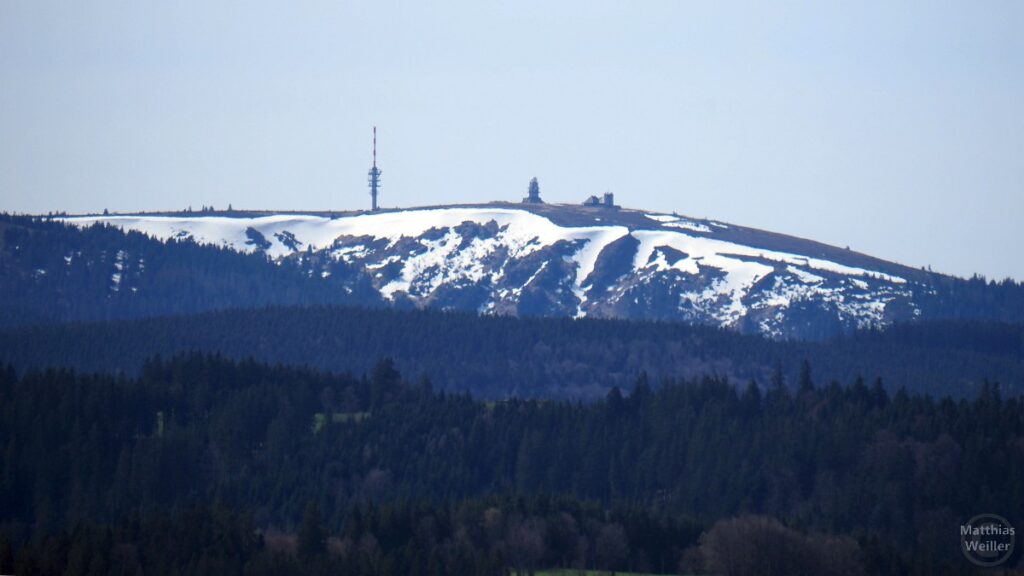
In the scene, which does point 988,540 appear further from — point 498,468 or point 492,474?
point 492,474

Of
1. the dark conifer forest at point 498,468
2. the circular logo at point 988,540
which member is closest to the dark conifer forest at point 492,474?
the dark conifer forest at point 498,468

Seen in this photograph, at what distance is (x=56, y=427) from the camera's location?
164 m

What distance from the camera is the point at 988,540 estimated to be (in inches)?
5187

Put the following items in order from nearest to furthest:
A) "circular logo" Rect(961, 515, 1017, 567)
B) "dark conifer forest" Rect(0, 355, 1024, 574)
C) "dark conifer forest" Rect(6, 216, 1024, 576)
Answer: "dark conifer forest" Rect(6, 216, 1024, 576)
"dark conifer forest" Rect(0, 355, 1024, 574)
"circular logo" Rect(961, 515, 1017, 567)

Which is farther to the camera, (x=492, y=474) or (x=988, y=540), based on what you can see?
(x=492, y=474)

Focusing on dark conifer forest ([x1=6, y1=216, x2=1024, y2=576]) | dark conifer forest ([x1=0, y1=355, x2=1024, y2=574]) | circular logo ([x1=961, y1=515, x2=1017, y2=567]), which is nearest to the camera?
dark conifer forest ([x1=6, y1=216, x2=1024, y2=576])

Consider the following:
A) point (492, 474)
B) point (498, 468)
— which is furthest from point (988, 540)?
point (492, 474)

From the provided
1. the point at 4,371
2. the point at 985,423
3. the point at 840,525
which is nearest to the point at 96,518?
the point at 4,371

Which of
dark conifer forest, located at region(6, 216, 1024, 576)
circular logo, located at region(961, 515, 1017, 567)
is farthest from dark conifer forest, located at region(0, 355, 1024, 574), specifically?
circular logo, located at region(961, 515, 1017, 567)

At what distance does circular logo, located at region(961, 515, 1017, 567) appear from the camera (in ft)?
411

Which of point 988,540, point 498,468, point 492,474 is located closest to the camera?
point 988,540

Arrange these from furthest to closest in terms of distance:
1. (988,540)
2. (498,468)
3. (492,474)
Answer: (492,474) < (498,468) < (988,540)

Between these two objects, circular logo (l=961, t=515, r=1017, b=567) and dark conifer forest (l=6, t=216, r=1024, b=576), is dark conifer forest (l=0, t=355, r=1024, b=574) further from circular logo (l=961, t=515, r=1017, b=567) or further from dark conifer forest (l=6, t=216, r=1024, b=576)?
circular logo (l=961, t=515, r=1017, b=567)

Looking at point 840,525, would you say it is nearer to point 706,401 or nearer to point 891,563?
point 891,563
